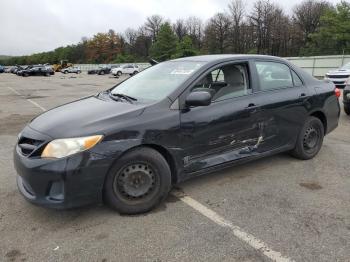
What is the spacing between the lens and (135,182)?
11.3 feet

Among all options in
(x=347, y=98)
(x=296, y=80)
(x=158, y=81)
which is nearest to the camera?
(x=158, y=81)

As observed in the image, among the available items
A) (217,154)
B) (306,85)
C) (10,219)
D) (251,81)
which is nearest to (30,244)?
(10,219)

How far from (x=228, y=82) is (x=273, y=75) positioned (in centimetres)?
75

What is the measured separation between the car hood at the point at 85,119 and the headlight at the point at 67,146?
52 millimetres

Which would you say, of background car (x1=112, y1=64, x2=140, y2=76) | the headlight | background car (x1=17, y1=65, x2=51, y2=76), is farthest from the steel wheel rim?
background car (x1=17, y1=65, x2=51, y2=76)

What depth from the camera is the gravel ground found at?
285 centimetres

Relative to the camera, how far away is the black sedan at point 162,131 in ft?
10.3

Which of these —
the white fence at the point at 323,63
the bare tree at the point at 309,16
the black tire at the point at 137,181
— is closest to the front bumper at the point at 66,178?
the black tire at the point at 137,181

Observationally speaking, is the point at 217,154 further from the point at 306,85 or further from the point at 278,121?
the point at 306,85

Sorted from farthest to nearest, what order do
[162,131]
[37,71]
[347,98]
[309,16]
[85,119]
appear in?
[309,16]
[37,71]
[347,98]
[162,131]
[85,119]

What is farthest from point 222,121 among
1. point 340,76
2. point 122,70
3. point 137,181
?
point 122,70

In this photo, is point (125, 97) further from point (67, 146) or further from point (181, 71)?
point (67, 146)

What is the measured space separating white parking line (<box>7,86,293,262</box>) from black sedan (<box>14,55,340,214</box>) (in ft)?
0.98

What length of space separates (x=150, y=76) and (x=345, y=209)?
2.73m
